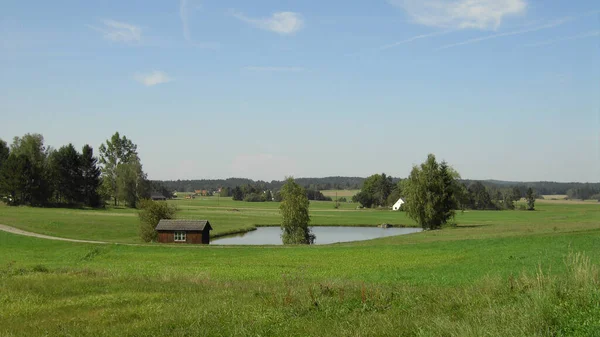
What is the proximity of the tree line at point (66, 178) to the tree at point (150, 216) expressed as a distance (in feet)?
164

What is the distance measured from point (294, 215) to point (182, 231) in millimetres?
15867

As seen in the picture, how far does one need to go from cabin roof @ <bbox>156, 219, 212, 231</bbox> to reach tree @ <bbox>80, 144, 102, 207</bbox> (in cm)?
6786

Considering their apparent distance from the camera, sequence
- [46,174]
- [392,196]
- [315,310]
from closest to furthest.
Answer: [315,310] → [46,174] → [392,196]

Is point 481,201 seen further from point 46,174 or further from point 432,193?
point 46,174

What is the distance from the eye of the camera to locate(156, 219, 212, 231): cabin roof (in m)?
58.4

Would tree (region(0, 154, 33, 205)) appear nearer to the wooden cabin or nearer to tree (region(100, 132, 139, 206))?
tree (region(100, 132, 139, 206))

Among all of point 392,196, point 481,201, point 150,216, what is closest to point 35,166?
point 150,216

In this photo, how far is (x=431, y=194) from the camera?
70.6m

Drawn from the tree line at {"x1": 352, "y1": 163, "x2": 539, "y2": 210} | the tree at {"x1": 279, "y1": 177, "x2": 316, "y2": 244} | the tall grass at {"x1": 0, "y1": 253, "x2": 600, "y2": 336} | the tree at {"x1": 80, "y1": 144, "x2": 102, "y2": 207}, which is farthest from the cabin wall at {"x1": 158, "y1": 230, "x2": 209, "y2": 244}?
the tree line at {"x1": 352, "y1": 163, "x2": 539, "y2": 210}

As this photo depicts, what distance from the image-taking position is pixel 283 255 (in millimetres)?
38250

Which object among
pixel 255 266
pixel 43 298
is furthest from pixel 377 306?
pixel 255 266

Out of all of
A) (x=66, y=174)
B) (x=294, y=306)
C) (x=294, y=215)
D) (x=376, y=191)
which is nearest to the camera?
(x=294, y=306)

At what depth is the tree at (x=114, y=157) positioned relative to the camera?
4934 inches

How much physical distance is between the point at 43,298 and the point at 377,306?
8857 millimetres
